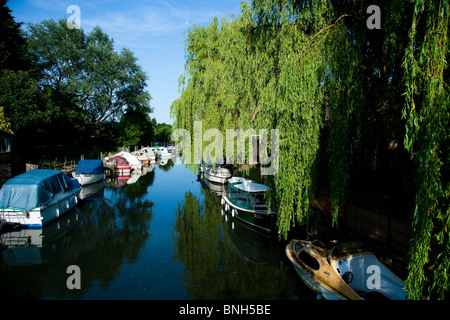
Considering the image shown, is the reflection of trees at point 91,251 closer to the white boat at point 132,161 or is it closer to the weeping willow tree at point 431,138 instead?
the weeping willow tree at point 431,138

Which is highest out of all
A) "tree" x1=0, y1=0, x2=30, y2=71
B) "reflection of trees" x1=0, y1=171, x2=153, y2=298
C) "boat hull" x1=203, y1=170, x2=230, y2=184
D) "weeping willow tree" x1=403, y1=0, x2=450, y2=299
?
"tree" x1=0, y1=0, x2=30, y2=71

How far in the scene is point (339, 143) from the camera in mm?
7867

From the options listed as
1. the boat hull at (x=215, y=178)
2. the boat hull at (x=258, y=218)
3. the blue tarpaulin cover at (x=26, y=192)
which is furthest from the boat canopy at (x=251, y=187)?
the blue tarpaulin cover at (x=26, y=192)

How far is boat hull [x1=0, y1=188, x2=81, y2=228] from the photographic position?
540 inches

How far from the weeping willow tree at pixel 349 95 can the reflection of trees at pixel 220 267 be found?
8.73 ft

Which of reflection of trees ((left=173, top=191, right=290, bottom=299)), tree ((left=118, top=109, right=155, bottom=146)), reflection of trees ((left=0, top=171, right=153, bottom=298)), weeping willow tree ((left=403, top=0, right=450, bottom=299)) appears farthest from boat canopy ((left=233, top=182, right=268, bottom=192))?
tree ((left=118, top=109, right=155, bottom=146))

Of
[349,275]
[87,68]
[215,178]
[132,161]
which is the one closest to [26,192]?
[349,275]

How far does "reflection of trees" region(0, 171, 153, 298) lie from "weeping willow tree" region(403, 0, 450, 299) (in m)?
9.65

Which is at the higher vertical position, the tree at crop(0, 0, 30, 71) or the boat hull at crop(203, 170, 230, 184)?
the tree at crop(0, 0, 30, 71)

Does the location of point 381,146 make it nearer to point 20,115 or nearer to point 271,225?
point 271,225

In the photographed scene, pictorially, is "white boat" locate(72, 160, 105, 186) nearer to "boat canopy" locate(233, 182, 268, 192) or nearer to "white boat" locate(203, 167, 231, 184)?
"white boat" locate(203, 167, 231, 184)

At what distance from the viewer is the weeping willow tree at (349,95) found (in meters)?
4.88

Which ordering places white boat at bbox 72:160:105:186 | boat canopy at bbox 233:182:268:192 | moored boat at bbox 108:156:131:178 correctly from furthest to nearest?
moored boat at bbox 108:156:131:178 < white boat at bbox 72:160:105:186 < boat canopy at bbox 233:182:268:192

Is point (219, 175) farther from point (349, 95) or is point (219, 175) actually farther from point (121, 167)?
point (349, 95)
